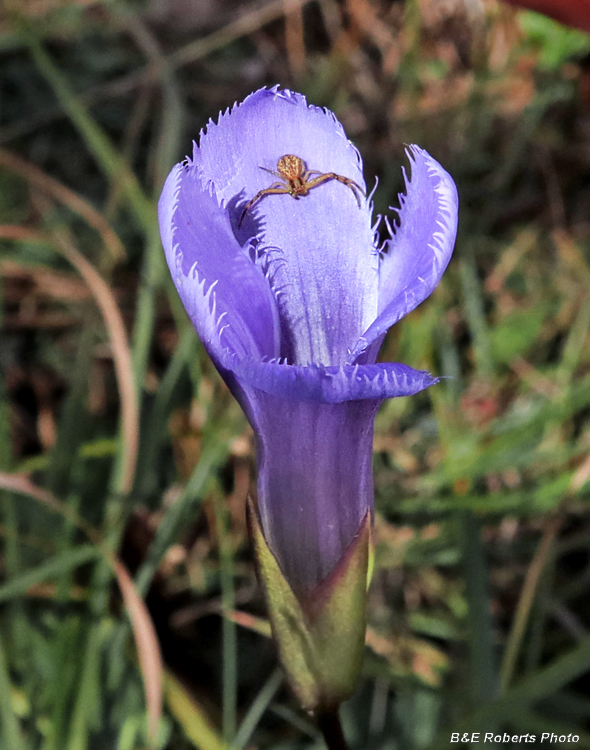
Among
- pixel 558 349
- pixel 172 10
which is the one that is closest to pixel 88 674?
pixel 558 349

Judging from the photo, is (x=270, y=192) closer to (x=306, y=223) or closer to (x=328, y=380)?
(x=306, y=223)

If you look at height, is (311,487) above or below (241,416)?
below

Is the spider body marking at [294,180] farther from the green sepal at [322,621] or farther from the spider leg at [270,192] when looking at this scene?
the green sepal at [322,621]

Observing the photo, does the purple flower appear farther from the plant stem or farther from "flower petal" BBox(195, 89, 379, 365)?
the plant stem

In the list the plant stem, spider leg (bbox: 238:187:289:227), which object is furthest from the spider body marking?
the plant stem

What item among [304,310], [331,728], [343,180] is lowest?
[331,728]

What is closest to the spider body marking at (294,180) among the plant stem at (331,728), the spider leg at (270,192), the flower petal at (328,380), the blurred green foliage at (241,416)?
the spider leg at (270,192)

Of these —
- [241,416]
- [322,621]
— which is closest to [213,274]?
[322,621]
